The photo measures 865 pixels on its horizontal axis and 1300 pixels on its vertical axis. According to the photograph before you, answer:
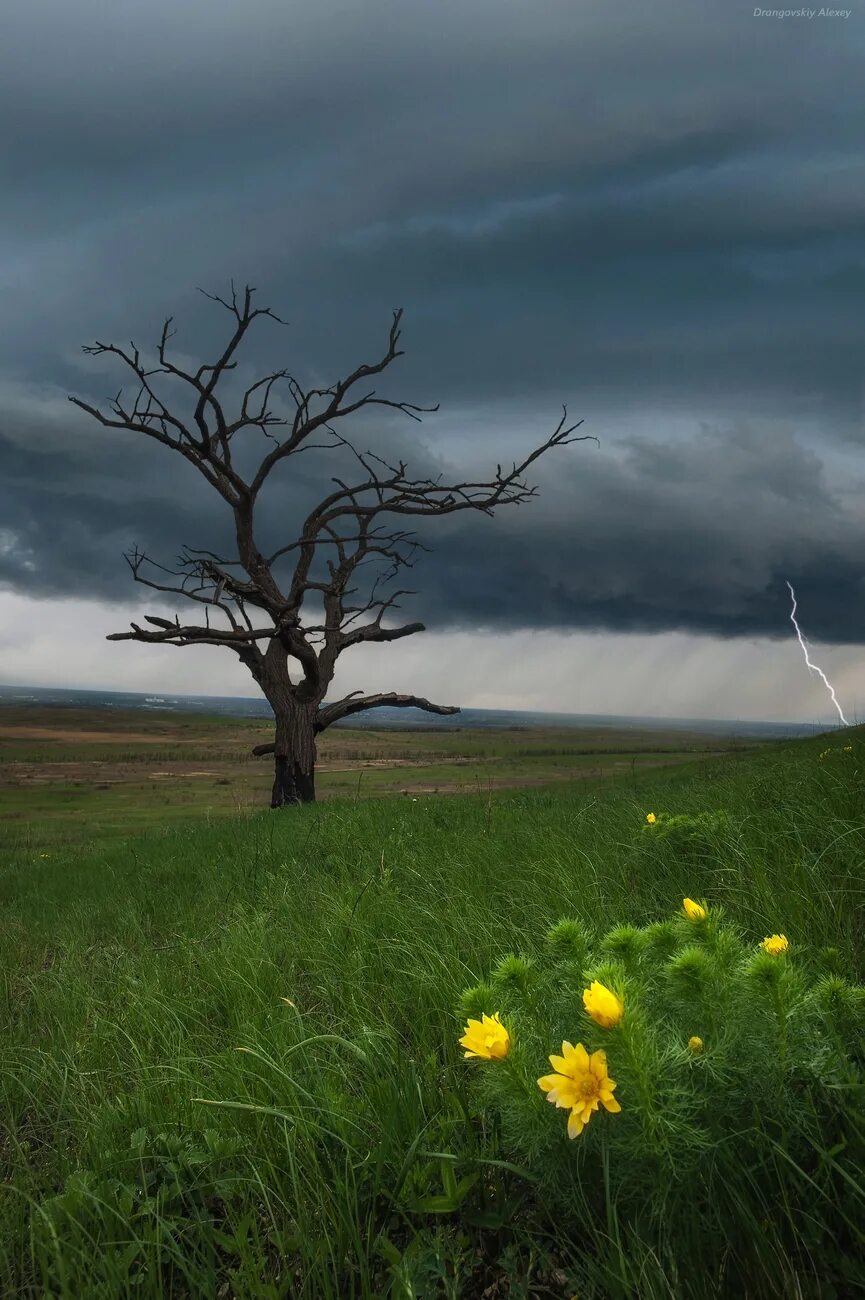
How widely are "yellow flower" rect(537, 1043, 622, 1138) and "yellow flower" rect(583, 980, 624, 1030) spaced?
7 centimetres

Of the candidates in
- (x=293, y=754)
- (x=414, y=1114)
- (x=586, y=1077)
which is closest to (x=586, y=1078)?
(x=586, y=1077)

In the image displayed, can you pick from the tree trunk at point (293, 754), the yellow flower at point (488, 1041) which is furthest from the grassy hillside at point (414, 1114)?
the tree trunk at point (293, 754)

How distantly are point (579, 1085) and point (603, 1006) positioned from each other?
6.6 inches

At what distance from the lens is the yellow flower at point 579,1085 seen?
1.63m

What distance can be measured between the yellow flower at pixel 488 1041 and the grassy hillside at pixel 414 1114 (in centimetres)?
8

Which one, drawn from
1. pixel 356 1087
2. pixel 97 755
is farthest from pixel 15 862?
pixel 97 755

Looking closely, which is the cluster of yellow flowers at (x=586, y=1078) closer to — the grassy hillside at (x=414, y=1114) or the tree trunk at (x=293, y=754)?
the grassy hillside at (x=414, y=1114)

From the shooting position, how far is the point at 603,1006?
1662mm

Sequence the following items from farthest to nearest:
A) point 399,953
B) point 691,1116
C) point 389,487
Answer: point 389,487 < point 399,953 < point 691,1116

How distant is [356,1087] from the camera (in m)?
2.94

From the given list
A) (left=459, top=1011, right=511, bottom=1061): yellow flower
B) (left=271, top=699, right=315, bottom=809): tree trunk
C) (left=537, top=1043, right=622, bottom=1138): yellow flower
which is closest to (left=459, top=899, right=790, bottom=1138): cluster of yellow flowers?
(left=537, top=1043, right=622, bottom=1138): yellow flower

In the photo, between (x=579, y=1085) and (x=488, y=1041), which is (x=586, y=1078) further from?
(x=488, y=1041)

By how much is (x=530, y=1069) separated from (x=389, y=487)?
1856 centimetres

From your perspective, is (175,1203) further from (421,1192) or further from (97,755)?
(97,755)
